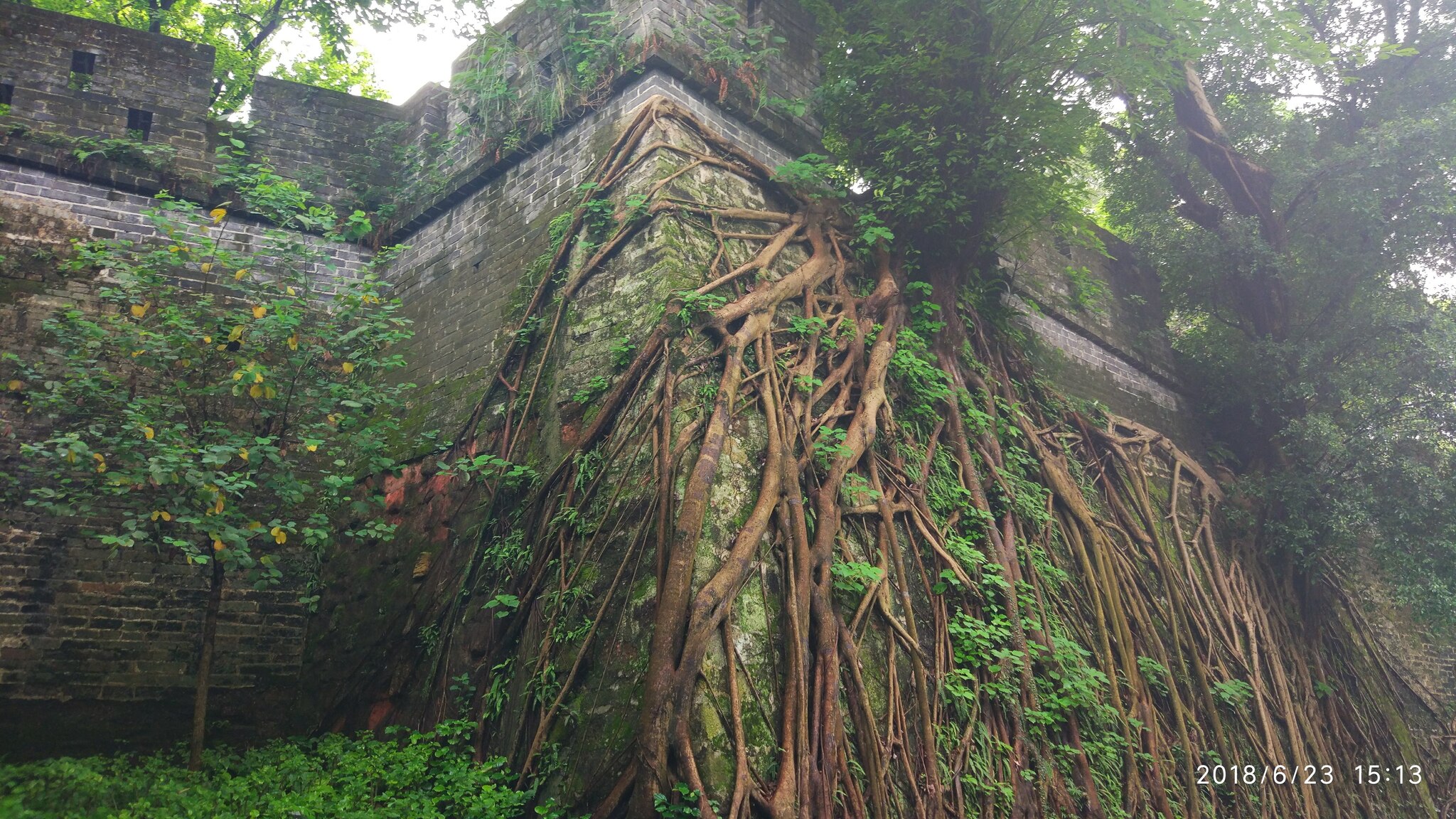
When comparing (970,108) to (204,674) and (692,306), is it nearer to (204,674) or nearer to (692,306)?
(692,306)

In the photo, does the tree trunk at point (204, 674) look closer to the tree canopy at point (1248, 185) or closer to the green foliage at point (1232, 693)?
the tree canopy at point (1248, 185)

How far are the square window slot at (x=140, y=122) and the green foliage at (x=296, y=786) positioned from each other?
15.4ft

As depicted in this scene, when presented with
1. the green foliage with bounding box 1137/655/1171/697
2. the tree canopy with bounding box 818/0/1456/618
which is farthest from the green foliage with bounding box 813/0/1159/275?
the green foliage with bounding box 1137/655/1171/697

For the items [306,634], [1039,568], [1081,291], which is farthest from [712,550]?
[1081,291]

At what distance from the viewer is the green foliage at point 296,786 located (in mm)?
3969

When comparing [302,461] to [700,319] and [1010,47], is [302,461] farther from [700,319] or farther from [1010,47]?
[1010,47]

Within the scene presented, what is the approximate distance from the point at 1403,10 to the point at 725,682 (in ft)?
32.7

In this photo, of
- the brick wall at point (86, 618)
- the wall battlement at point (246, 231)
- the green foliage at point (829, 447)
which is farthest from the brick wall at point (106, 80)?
the green foliage at point (829, 447)

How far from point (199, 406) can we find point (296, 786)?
2.52 meters

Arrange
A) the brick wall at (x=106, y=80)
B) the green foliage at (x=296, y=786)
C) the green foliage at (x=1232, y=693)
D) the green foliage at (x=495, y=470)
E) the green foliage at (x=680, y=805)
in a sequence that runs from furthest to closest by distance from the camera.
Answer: the brick wall at (x=106, y=80) < the green foliage at (x=1232, y=693) < the green foliage at (x=495, y=470) < the green foliage at (x=296, y=786) < the green foliage at (x=680, y=805)

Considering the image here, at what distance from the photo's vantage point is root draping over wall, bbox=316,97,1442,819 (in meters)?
4.09

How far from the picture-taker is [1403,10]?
30.7ft

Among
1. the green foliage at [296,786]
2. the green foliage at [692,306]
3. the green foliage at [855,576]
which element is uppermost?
the green foliage at [692,306]
